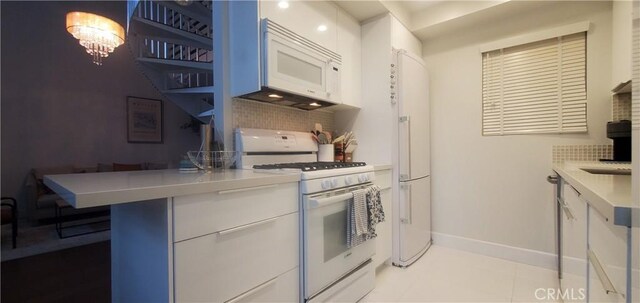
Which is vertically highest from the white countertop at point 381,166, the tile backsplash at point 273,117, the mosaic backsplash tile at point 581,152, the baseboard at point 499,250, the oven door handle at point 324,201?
the tile backsplash at point 273,117

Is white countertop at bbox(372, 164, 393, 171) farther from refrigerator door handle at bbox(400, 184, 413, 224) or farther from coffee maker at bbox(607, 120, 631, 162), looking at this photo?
coffee maker at bbox(607, 120, 631, 162)

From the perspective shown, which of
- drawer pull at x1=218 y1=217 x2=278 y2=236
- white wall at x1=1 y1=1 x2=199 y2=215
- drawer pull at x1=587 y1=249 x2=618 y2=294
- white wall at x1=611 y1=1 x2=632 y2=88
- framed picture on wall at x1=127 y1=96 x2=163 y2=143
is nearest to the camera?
drawer pull at x1=587 y1=249 x2=618 y2=294

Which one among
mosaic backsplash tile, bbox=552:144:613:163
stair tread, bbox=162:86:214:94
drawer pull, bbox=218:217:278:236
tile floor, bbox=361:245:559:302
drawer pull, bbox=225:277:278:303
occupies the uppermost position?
stair tread, bbox=162:86:214:94

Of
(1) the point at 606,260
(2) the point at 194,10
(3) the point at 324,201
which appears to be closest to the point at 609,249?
(1) the point at 606,260

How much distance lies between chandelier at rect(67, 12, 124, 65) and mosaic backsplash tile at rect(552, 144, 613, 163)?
444 centimetres

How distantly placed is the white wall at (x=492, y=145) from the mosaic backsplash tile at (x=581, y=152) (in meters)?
0.04

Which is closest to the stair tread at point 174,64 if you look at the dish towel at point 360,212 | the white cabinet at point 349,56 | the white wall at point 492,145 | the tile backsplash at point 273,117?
the tile backsplash at point 273,117

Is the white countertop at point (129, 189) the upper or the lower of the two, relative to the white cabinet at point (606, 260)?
upper

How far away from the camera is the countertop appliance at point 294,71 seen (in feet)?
5.11

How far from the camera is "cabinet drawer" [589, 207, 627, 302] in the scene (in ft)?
2.08

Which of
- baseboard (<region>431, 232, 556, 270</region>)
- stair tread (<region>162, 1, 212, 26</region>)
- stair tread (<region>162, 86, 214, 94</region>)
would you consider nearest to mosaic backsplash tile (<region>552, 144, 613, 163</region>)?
baseboard (<region>431, 232, 556, 270</region>)

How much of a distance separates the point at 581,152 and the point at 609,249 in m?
1.84

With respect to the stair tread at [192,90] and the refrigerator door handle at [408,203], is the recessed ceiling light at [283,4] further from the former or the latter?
the refrigerator door handle at [408,203]

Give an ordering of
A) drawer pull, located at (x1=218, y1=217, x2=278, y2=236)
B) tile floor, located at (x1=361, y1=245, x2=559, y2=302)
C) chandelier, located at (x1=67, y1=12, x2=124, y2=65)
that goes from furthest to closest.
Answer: chandelier, located at (x1=67, y1=12, x2=124, y2=65), tile floor, located at (x1=361, y1=245, x2=559, y2=302), drawer pull, located at (x1=218, y1=217, x2=278, y2=236)
